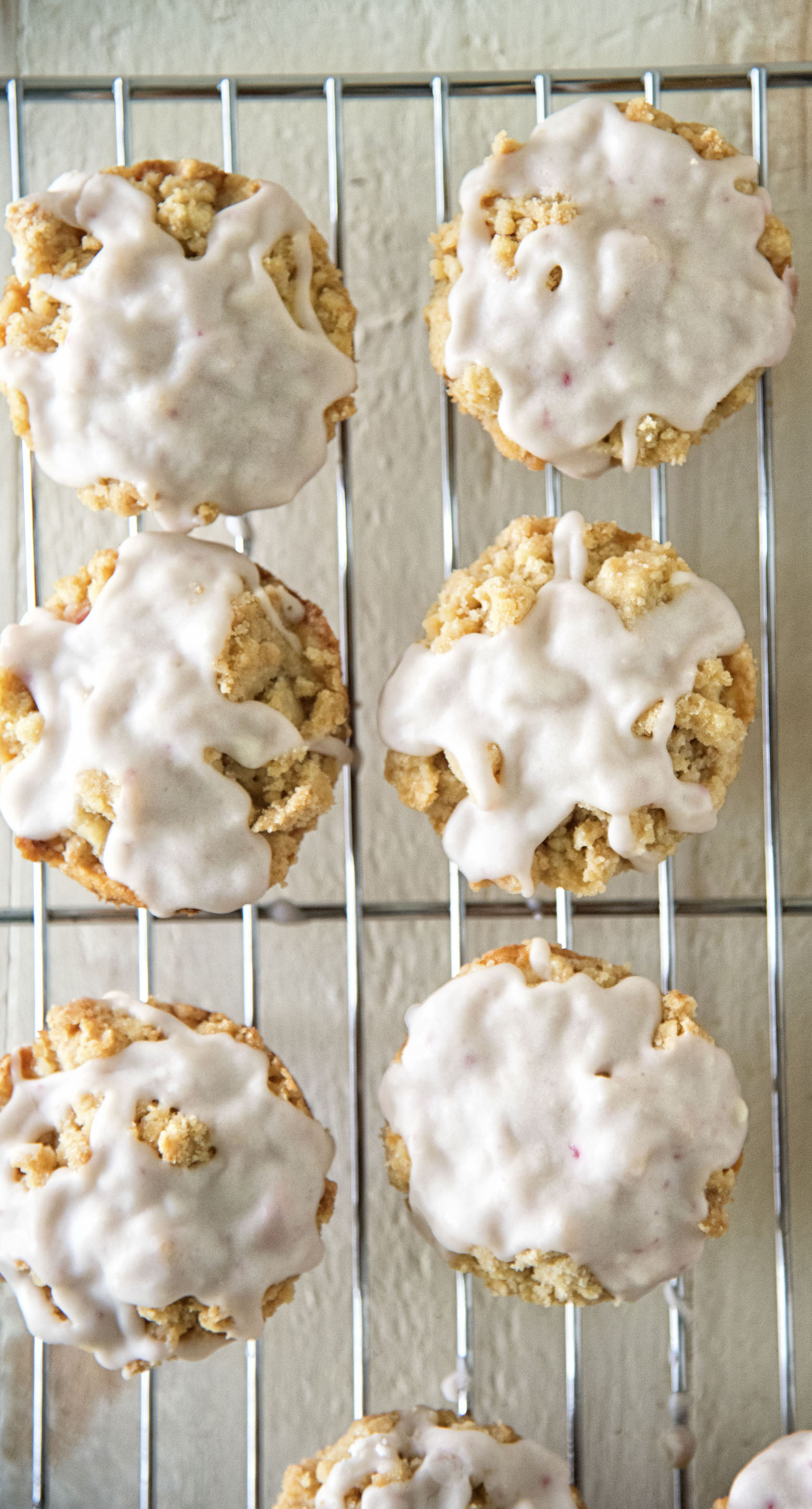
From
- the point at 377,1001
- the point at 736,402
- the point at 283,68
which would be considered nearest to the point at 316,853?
the point at 377,1001

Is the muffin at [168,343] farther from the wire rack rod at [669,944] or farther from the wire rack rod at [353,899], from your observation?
the wire rack rod at [669,944]

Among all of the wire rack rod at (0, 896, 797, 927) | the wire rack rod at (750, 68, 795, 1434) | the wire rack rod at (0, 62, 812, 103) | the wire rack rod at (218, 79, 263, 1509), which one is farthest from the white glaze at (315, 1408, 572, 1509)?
the wire rack rod at (0, 62, 812, 103)

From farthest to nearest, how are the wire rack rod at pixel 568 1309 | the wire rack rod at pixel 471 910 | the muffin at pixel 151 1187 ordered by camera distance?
the wire rack rod at pixel 471 910, the wire rack rod at pixel 568 1309, the muffin at pixel 151 1187

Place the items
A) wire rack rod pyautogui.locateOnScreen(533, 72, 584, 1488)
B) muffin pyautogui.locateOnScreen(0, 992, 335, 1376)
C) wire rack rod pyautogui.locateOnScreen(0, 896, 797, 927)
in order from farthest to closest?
wire rack rod pyautogui.locateOnScreen(0, 896, 797, 927) < wire rack rod pyautogui.locateOnScreen(533, 72, 584, 1488) < muffin pyautogui.locateOnScreen(0, 992, 335, 1376)

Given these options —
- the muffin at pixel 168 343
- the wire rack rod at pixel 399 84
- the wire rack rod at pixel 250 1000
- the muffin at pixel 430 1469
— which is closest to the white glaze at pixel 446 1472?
the muffin at pixel 430 1469

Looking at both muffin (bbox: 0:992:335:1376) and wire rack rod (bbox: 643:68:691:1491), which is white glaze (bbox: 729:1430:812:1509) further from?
muffin (bbox: 0:992:335:1376)

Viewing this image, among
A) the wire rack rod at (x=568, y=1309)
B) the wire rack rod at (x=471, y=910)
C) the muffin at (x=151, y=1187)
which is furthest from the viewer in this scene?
the wire rack rod at (x=471, y=910)
